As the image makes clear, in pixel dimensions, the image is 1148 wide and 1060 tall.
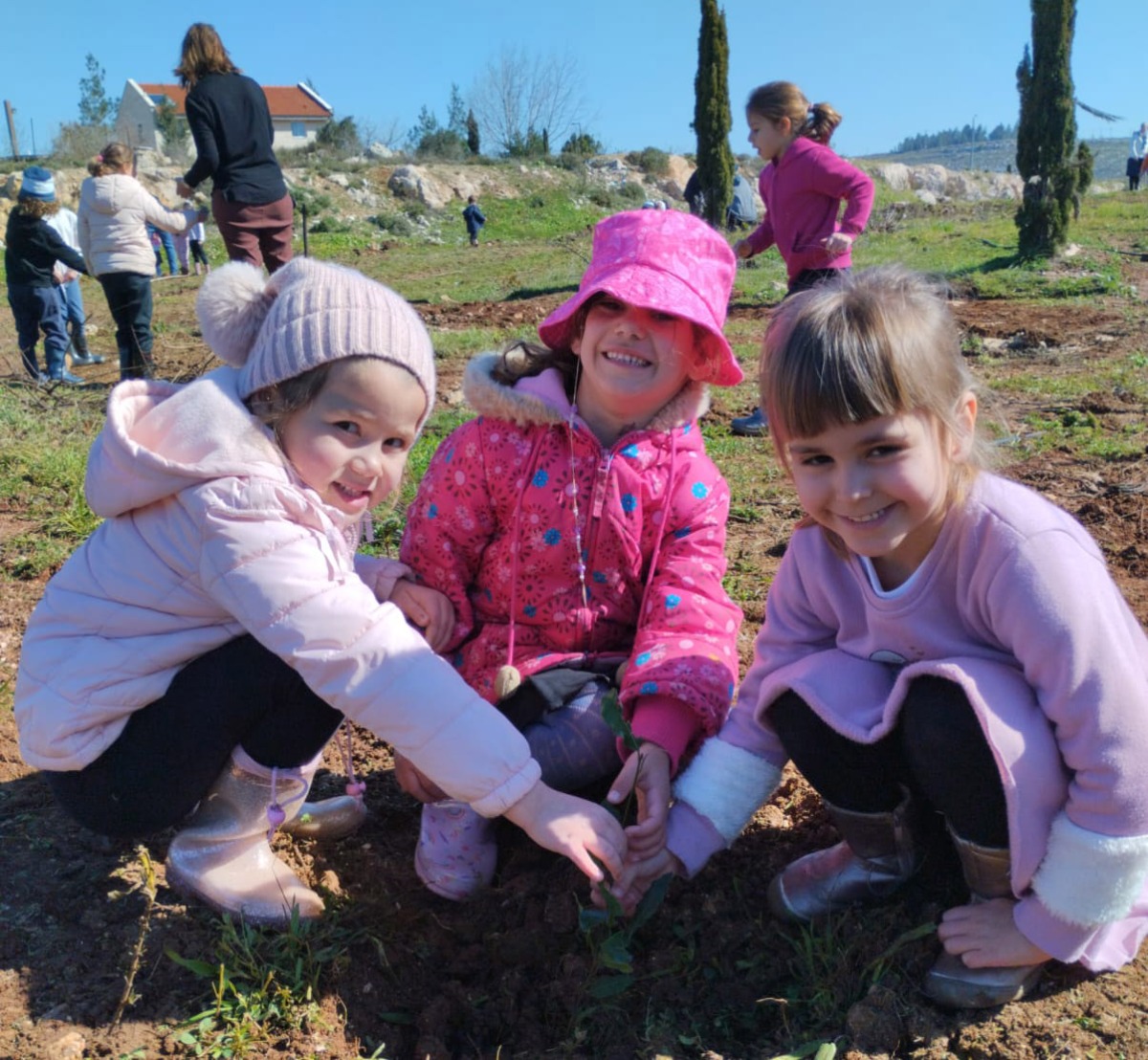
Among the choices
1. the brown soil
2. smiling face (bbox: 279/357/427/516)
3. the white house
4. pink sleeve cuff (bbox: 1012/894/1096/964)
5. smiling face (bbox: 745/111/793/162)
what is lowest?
the brown soil

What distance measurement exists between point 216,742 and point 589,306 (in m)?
1.18

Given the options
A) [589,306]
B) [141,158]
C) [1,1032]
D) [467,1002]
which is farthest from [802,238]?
[141,158]

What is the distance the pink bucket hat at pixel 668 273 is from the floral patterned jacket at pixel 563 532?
12 centimetres

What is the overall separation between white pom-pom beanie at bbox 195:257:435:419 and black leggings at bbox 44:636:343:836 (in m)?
0.50

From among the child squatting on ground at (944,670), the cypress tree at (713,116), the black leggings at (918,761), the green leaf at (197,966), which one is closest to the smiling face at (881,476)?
the child squatting on ground at (944,670)

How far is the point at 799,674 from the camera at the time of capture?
185 centimetres

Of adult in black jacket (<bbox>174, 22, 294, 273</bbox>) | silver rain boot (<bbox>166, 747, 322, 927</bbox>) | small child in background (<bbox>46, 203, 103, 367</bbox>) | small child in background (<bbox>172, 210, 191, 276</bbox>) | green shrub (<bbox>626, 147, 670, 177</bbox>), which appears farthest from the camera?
green shrub (<bbox>626, 147, 670, 177</bbox>)

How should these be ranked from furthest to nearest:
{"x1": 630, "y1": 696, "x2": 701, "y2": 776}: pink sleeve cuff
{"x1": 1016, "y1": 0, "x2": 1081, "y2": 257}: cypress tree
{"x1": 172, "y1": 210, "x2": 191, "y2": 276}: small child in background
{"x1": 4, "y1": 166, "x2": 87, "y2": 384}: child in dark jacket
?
{"x1": 172, "y1": 210, "x2": 191, "y2": 276}: small child in background < {"x1": 1016, "y1": 0, "x2": 1081, "y2": 257}: cypress tree < {"x1": 4, "y1": 166, "x2": 87, "y2": 384}: child in dark jacket < {"x1": 630, "y1": 696, "x2": 701, "y2": 776}: pink sleeve cuff

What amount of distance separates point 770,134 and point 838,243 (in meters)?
0.75

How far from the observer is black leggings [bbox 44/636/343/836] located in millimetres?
1882

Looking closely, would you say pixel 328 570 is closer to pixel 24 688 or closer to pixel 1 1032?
pixel 24 688

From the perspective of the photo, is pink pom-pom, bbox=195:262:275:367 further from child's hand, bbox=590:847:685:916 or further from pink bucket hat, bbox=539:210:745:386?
child's hand, bbox=590:847:685:916

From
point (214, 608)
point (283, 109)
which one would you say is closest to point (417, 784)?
point (214, 608)

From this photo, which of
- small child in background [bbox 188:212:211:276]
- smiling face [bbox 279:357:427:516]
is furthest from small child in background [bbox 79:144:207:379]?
small child in background [bbox 188:212:211:276]
